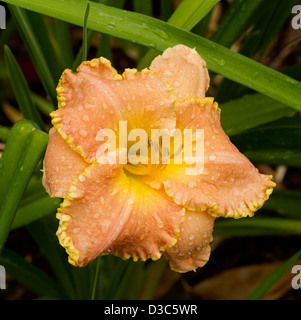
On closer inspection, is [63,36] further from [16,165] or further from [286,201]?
[286,201]

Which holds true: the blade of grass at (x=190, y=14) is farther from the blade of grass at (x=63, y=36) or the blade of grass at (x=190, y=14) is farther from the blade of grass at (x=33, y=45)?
the blade of grass at (x=63, y=36)

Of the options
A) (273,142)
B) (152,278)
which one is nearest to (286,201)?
(273,142)

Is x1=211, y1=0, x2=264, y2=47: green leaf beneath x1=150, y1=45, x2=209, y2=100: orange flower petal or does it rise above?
above

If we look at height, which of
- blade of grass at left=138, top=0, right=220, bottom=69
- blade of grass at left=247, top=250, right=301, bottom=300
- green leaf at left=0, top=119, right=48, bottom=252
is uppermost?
blade of grass at left=138, top=0, right=220, bottom=69

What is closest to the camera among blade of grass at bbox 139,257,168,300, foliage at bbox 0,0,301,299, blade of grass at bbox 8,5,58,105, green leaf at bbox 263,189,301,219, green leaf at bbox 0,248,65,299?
foliage at bbox 0,0,301,299

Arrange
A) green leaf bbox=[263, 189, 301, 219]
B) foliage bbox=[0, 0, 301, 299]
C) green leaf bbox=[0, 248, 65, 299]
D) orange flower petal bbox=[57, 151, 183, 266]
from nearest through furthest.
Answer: orange flower petal bbox=[57, 151, 183, 266] → foliage bbox=[0, 0, 301, 299] → green leaf bbox=[0, 248, 65, 299] → green leaf bbox=[263, 189, 301, 219]

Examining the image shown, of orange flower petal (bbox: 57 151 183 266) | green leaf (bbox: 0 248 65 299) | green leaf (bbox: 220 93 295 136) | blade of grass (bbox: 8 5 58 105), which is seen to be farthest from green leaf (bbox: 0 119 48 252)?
green leaf (bbox: 220 93 295 136)

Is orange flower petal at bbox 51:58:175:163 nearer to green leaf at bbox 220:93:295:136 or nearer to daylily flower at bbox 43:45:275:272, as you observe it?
daylily flower at bbox 43:45:275:272
